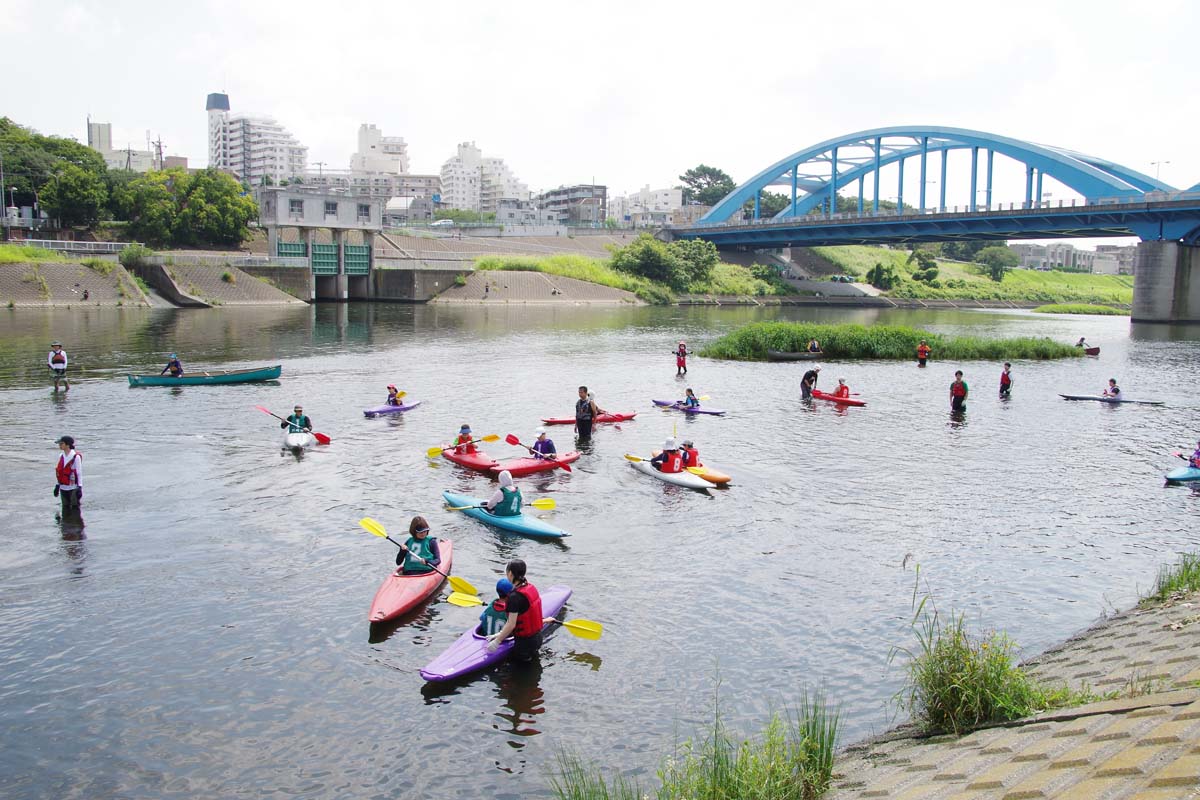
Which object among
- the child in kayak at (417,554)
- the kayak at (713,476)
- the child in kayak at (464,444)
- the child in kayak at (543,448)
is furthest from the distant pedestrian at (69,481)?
the kayak at (713,476)

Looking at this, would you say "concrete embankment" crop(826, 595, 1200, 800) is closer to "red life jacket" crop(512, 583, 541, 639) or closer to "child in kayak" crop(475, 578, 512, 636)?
"red life jacket" crop(512, 583, 541, 639)

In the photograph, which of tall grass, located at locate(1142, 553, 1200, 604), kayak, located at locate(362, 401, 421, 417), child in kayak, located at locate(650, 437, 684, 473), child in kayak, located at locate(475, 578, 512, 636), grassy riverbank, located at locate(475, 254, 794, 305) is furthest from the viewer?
grassy riverbank, located at locate(475, 254, 794, 305)

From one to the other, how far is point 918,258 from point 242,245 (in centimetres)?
10190

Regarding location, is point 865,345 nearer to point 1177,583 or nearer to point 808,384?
point 808,384

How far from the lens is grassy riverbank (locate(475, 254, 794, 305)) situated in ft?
339

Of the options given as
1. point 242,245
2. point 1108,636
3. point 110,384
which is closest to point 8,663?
point 1108,636

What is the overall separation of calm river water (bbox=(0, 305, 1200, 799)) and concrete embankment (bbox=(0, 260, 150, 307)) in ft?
132

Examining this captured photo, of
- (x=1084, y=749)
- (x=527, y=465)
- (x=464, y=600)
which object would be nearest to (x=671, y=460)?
(x=527, y=465)

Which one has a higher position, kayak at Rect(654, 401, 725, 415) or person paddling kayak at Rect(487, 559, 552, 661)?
kayak at Rect(654, 401, 725, 415)

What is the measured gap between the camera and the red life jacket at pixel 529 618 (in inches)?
485

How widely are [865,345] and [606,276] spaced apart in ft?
195

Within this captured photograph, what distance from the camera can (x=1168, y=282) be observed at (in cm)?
7819

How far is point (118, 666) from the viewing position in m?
12.2

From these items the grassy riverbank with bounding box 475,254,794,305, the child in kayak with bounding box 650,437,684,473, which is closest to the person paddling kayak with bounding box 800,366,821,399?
the child in kayak with bounding box 650,437,684,473
